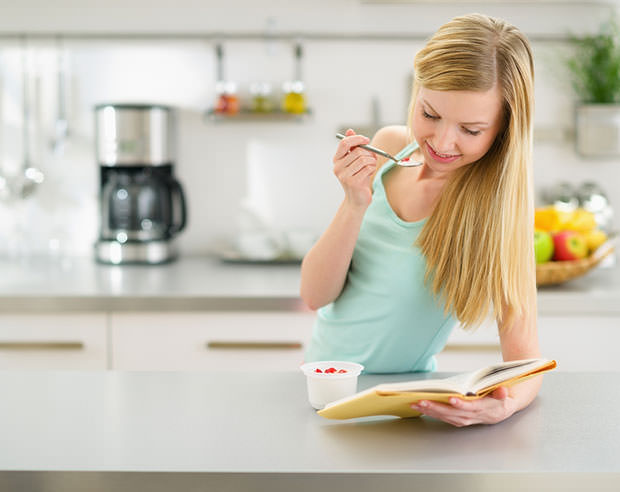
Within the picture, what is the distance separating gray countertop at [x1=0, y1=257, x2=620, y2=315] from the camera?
1990 mm

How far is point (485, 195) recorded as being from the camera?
3.86ft

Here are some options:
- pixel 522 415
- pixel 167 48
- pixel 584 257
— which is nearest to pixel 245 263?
pixel 167 48

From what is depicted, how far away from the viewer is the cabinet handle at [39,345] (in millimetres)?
2031

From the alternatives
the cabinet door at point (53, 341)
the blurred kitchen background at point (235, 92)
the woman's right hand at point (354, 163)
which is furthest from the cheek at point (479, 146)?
the blurred kitchen background at point (235, 92)

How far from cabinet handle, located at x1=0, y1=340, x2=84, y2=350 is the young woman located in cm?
91

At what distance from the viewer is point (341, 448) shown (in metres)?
0.88

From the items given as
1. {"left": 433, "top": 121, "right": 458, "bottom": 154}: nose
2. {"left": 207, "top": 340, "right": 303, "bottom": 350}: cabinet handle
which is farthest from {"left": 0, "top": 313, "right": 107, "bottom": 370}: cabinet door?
{"left": 433, "top": 121, "right": 458, "bottom": 154}: nose

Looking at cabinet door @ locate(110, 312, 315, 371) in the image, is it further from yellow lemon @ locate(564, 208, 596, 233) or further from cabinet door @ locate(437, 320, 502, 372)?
yellow lemon @ locate(564, 208, 596, 233)

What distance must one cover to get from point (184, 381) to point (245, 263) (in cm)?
131

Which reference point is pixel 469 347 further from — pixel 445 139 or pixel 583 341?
pixel 445 139

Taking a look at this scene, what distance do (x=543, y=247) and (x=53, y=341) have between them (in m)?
1.37

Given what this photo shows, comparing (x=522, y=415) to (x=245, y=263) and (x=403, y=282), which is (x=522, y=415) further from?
→ (x=245, y=263)

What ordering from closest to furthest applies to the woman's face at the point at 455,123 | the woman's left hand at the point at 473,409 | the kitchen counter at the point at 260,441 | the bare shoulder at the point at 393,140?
1. the kitchen counter at the point at 260,441
2. the woman's left hand at the point at 473,409
3. the woman's face at the point at 455,123
4. the bare shoulder at the point at 393,140

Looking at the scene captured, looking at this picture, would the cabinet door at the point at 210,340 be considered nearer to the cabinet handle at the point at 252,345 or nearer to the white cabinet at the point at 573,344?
the cabinet handle at the point at 252,345
